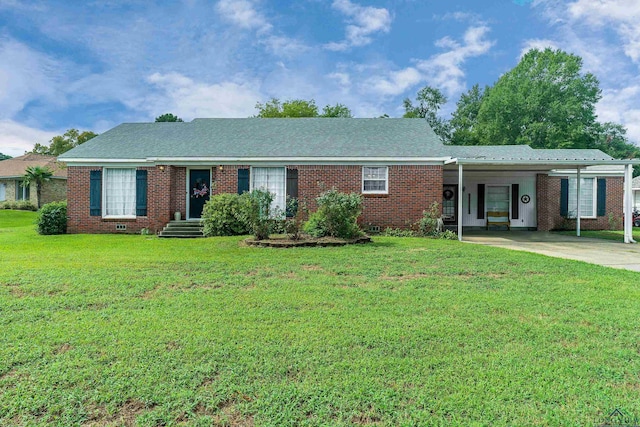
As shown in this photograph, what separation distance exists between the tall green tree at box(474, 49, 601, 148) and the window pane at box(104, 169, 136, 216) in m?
30.2

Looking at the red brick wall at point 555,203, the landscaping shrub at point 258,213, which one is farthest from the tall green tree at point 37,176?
the red brick wall at point 555,203

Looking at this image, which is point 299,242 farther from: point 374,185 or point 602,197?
point 602,197

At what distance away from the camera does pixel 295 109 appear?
32.5 m

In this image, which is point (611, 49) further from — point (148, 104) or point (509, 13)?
point (148, 104)

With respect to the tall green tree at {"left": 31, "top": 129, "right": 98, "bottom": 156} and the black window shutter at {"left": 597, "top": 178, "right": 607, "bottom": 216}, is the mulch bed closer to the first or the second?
the black window shutter at {"left": 597, "top": 178, "right": 607, "bottom": 216}

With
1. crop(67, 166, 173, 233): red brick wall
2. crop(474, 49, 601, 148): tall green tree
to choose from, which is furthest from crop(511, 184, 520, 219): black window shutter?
crop(474, 49, 601, 148): tall green tree

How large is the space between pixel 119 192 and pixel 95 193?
2.83 ft

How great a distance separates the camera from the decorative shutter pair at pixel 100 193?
13398 millimetres

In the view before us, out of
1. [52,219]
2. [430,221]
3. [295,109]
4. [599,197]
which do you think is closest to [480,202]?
[599,197]

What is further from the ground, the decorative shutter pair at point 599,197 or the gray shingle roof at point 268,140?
the gray shingle roof at point 268,140

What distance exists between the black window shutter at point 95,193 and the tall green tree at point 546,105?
31145mm

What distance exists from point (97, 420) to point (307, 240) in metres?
7.61

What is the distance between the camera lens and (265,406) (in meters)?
2.36

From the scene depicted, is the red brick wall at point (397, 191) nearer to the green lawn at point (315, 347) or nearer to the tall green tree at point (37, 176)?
the green lawn at point (315, 347)
